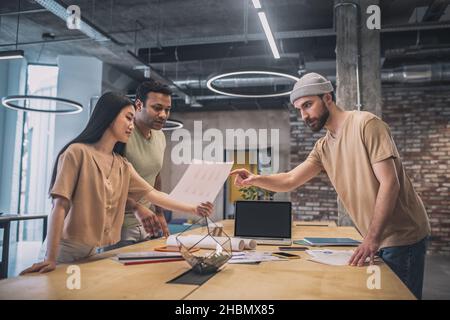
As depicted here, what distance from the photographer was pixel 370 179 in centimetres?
188

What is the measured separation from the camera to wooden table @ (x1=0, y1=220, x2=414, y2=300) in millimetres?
1113

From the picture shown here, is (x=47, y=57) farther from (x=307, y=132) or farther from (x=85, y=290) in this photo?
(x=85, y=290)

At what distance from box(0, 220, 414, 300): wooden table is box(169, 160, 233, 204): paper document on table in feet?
0.89

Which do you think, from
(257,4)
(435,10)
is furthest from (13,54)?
(435,10)

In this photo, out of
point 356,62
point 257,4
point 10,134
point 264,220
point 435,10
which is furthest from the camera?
point 10,134

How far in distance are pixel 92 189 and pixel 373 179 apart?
1294 mm

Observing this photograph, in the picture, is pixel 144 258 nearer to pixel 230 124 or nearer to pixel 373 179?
pixel 373 179

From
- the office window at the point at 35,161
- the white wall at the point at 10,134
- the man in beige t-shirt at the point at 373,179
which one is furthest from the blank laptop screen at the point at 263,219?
the white wall at the point at 10,134

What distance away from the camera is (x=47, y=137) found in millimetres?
9102

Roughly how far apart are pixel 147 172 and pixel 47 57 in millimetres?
7330

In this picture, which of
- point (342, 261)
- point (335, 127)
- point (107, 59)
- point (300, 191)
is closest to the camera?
point (342, 261)

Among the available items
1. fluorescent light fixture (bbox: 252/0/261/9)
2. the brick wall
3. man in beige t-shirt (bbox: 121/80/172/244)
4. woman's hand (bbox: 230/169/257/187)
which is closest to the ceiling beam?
the brick wall

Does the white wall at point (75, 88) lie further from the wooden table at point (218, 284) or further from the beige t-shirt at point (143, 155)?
the wooden table at point (218, 284)
